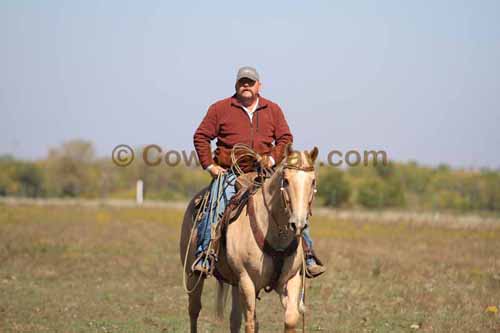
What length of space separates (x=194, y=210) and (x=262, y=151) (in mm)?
1160

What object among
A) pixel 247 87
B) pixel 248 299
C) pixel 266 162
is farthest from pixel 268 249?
pixel 247 87

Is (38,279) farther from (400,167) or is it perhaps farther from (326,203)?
(400,167)

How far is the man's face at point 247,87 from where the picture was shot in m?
8.02

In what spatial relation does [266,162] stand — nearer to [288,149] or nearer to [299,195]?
[288,149]

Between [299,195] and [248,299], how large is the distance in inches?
54.8

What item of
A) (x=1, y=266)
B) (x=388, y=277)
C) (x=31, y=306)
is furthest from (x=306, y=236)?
(x=1, y=266)

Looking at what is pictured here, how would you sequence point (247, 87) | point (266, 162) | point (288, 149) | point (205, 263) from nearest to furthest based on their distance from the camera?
1. point (288, 149)
2. point (266, 162)
3. point (205, 263)
4. point (247, 87)

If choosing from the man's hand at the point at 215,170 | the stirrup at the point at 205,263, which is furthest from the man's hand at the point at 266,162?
the stirrup at the point at 205,263

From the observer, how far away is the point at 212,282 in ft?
49.2

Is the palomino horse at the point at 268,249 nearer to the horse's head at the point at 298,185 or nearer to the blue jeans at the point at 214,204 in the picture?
the horse's head at the point at 298,185

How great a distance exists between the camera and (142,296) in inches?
523

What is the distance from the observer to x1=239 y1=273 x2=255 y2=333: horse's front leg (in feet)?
22.3

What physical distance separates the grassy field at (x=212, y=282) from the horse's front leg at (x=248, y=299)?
3320 millimetres

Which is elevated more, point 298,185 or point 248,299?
point 298,185
